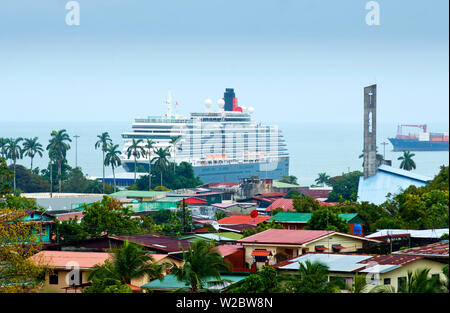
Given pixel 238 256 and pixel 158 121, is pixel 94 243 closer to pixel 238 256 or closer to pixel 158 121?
pixel 238 256

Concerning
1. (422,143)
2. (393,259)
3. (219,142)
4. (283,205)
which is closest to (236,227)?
(283,205)

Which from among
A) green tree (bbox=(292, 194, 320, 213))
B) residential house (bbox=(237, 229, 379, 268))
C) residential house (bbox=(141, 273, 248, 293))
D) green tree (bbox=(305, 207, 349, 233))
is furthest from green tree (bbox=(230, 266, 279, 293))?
green tree (bbox=(292, 194, 320, 213))

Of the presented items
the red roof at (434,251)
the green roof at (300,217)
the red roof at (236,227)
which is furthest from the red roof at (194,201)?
the red roof at (434,251)

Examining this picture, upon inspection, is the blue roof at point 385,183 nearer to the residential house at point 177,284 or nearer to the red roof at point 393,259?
the residential house at point 177,284

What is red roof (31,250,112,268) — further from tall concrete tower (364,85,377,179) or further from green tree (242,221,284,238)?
tall concrete tower (364,85,377,179)

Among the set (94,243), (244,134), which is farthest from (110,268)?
(244,134)

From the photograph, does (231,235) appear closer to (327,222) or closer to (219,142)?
(327,222)
